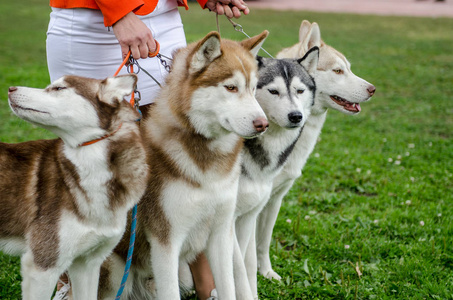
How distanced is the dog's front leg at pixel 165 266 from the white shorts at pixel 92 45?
3.41ft

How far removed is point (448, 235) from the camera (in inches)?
182

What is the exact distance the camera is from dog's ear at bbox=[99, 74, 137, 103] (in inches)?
107

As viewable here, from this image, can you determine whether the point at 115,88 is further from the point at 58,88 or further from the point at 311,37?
the point at 311,37

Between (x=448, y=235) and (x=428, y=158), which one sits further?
(x=428, y=158)

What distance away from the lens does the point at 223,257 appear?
10.5 ft

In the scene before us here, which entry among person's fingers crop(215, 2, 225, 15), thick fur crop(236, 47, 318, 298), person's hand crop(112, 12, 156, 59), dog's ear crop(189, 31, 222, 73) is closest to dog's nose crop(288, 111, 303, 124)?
thick fur crop(236, 47, 318, 298)

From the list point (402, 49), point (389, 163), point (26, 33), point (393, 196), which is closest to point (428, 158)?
point (389, 163)

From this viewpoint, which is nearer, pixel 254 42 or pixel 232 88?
pixel 232 88

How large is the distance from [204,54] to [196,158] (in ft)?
2.12

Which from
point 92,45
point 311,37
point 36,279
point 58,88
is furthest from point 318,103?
point 36,279

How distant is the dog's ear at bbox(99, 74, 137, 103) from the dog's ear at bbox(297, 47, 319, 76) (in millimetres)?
1541

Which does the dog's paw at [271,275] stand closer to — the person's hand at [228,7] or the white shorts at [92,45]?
the white shorts at [92,45]

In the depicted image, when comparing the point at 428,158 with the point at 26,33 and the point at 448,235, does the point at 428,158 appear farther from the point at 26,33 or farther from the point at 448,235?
the point at 26,33

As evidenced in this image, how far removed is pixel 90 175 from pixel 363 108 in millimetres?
8127
